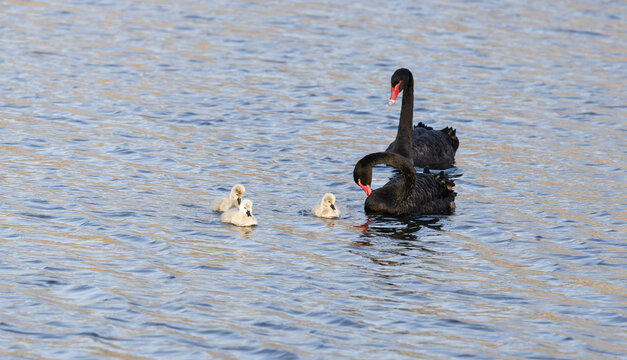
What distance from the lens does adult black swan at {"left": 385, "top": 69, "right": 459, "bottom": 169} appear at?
14.3 m

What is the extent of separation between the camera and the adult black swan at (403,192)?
39.2ft

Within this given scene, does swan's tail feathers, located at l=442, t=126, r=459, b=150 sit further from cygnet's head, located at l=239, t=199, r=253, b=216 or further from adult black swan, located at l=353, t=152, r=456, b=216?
cygnet's head, located at l=239, t=199, r=253, b=216

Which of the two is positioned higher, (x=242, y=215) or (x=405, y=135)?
(x=405, y=135)

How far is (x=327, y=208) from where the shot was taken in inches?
451

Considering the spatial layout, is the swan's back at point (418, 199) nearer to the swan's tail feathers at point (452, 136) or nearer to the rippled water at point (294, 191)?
the rippled water at point (294, 191)

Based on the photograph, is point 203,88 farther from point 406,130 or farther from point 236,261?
point 236,261

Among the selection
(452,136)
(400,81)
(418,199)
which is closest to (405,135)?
(400,81)

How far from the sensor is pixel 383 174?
14383mm

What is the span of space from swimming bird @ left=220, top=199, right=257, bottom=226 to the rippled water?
7.1 inches

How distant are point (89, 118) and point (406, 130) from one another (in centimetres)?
494

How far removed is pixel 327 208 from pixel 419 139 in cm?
400

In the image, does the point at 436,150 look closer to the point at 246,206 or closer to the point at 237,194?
the point at 237,194

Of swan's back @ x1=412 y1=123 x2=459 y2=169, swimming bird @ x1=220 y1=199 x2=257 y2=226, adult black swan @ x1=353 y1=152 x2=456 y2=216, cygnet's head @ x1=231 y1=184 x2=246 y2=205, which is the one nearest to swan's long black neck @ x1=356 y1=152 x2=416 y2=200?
adult black swan @ x1=353 y1=152 x2=456 y2=216

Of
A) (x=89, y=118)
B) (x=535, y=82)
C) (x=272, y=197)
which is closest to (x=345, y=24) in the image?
(x=535, y=82)
